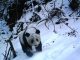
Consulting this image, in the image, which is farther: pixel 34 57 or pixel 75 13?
pixel 75 13

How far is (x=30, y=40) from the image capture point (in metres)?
7.65

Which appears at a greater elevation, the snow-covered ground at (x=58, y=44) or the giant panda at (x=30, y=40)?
the giant panda at (x=30, y=40)

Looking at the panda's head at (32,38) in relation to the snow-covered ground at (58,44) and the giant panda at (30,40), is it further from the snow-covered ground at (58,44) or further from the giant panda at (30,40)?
the snow-covered ground at (58,44)

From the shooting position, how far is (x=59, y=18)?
31.7ft

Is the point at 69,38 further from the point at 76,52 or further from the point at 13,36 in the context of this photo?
the point at 13,36

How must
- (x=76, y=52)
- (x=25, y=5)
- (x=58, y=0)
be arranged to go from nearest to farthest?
(x=76, y=52), (x=58, y=0), (x=25, y=5)

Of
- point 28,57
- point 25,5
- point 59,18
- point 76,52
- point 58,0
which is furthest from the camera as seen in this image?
point 25,5

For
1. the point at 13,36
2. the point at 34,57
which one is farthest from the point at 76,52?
the point at 13,36

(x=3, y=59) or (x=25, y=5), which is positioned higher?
(x=25, y=5)

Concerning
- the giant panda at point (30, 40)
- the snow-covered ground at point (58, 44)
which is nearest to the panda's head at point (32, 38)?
the giant panda at point (30, 40)

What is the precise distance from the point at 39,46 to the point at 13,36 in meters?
2.59

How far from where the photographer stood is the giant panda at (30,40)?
25.0ft

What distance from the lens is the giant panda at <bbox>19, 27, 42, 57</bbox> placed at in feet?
25.0

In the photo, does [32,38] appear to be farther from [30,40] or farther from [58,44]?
[58,44]
